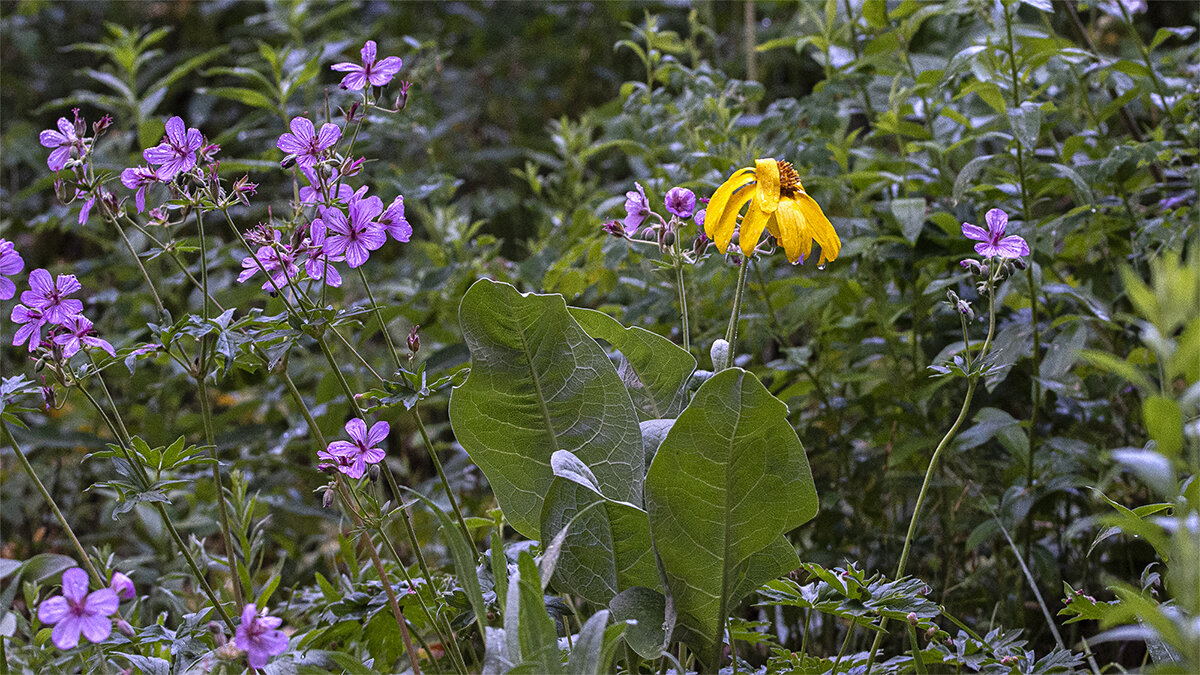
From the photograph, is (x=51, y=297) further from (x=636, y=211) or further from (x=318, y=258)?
(x=636, y=211)

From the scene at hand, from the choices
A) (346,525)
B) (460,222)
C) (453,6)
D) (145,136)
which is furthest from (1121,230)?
(453,6)

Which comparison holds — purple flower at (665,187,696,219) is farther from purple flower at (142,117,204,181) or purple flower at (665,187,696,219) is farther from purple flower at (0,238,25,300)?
purple flower at (0,238,25,300)

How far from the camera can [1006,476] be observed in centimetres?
129

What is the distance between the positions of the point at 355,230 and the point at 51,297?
277mm

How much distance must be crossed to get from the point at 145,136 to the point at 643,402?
122 centimetres

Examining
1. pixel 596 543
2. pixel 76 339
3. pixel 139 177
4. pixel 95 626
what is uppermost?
pixel 139 177

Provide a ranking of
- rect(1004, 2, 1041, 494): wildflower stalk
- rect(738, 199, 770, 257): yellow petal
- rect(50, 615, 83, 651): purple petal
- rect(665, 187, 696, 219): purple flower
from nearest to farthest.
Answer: rect(50, 615, 83, 651): purple petal, rect(738, 199, 770, 257): yellow petal, rect(665, 187, 696, 219): purple flower, rect(1004, 2, 1041, 494): wildflower stalk

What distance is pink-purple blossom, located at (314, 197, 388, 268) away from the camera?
808 mm

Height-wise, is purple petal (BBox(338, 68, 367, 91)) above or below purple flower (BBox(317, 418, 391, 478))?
above

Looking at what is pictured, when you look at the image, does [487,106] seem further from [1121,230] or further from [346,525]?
[1121,230]

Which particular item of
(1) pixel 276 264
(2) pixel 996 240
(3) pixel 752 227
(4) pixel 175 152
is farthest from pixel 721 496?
(4) pixel 175 152

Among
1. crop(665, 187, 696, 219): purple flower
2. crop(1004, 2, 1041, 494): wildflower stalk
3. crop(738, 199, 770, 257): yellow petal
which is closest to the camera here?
crop(738, 199, 770, 257): yellow petal

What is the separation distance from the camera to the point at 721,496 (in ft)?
2.68

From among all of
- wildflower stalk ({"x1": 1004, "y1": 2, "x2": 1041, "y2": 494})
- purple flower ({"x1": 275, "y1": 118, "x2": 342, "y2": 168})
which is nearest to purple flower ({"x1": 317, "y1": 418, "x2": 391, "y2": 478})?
purple flower ({"x1": 275, "y1": 118, "x2": 342, "y2": 168})
